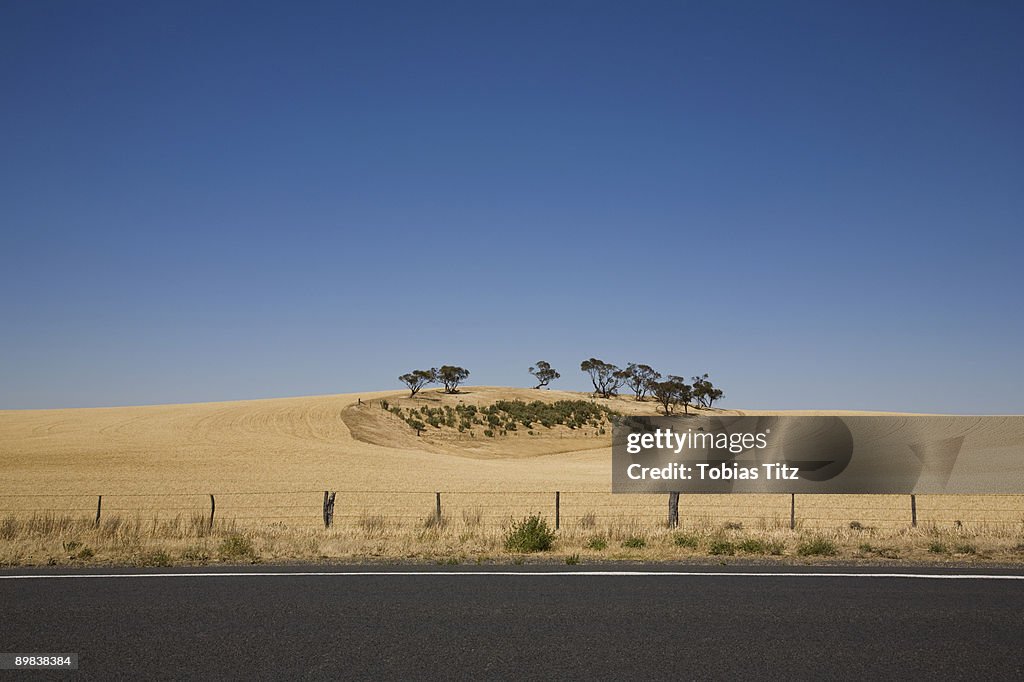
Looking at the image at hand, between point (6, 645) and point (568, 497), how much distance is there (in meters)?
29.1

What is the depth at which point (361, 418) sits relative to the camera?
81500mm

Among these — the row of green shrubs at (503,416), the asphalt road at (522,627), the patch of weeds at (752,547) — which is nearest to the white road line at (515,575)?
the asphalt road at (522,627)

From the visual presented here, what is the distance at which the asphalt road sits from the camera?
6520 mm

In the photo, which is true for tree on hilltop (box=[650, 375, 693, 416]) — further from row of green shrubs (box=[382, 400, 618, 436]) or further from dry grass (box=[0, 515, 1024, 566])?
dry grass (box=[0, 515, 1024, 566])

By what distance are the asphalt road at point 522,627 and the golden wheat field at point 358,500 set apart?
3.30 m

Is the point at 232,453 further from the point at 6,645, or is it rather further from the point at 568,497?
the point at 6,645

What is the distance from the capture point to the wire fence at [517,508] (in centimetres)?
2448

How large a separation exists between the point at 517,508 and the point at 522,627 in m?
22.0

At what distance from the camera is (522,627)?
7852 mm

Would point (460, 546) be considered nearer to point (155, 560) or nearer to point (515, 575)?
point (515, 575)

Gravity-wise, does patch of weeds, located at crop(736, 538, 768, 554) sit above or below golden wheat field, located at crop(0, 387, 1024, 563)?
above

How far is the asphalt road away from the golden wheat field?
3.30m

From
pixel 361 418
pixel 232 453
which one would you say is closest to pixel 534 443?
pixel 361 418

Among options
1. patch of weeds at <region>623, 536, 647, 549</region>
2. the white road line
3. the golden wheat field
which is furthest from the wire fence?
the white road line
